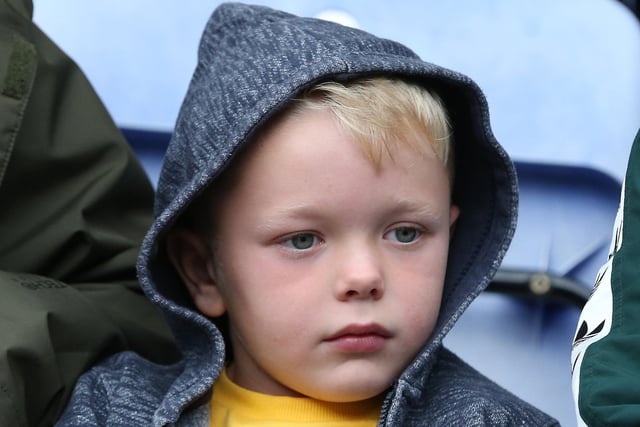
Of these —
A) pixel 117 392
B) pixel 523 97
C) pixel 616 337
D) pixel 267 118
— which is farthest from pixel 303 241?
pixel 523 97

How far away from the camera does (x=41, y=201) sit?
1369mm

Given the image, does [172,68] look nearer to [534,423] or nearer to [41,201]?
[41,201]

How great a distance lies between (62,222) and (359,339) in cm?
41

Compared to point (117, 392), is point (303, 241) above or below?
above

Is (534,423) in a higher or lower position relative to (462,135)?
lower

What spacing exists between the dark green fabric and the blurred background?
0.81ft

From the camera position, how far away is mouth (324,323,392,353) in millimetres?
1151

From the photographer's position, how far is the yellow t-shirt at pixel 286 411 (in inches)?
47.9

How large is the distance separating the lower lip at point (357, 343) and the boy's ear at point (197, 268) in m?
0.18

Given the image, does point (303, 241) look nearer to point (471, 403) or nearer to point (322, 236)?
point (322, 236)

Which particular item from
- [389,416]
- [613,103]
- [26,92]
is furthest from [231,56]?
[613,103]

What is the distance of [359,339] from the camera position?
1.15 m

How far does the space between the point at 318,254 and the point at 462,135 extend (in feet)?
0.79

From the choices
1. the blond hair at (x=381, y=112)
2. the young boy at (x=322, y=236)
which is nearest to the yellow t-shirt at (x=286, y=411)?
the young boy at (x=322, y=236)
